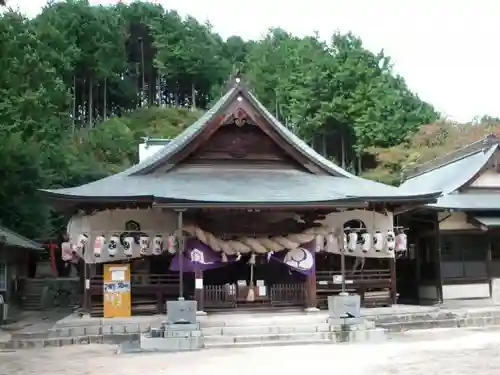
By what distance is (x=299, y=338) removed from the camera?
14.2 m

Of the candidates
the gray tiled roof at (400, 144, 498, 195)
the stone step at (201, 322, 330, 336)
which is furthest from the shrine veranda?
the gray tiled roof at (400, 144, 498, 195)

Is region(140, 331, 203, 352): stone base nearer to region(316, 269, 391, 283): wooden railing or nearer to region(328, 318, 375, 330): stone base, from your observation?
region(328, 318, 375, 330): stone base

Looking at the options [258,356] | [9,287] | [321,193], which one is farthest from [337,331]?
[9,287]

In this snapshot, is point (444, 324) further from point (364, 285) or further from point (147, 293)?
point (147, 293)

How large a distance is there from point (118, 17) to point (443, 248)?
1987 inches

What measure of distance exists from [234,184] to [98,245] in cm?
449

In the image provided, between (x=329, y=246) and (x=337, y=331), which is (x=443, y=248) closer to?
(x=329, y=246)

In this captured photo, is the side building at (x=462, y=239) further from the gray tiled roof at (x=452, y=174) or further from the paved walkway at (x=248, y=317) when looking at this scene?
the paved walkway at (x=248, y=317)

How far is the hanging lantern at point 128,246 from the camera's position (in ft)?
56.2

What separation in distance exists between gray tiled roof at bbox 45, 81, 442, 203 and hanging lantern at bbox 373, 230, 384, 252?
1.18 m

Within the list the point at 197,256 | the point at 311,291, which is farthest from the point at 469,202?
the point at 197,256

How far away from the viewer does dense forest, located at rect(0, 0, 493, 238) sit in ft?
113

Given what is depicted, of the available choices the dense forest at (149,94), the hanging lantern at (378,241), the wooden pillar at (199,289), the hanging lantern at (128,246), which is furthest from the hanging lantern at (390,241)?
the dense forest at (149,94)

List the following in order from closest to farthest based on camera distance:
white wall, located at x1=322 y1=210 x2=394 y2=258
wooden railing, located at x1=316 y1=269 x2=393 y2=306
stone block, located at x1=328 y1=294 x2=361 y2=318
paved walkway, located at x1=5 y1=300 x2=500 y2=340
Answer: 1. stone block, located at x1=328 y1=294 x2=361 y2=318
2. paved walkway, located at x1=5 y1=300 x2=500 y2=340
3. wooden railing, located at x1=316 y1=269 x2=393 y2=306
4. white wall, located at x1=322 y1=210 x2=394 y2=258
